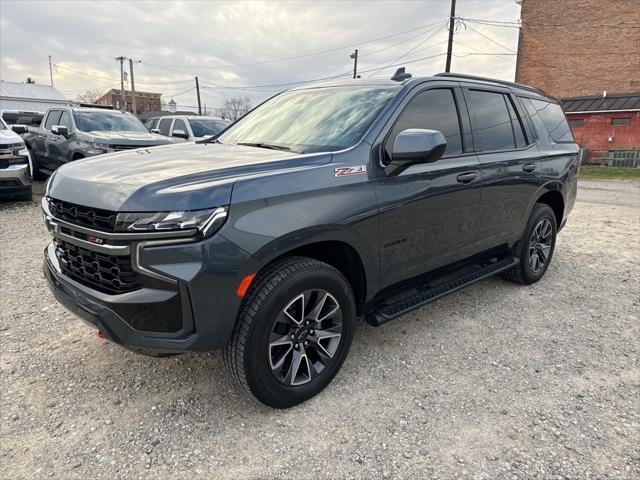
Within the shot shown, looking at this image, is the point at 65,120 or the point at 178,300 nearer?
the point at 178,300

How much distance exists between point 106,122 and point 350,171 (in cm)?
824

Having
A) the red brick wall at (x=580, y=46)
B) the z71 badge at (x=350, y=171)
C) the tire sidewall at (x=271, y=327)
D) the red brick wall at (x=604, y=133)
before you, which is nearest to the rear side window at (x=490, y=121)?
the z71 badge at (x=350, y=171)

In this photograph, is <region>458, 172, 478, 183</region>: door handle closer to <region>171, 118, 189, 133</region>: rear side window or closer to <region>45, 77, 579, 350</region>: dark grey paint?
<region>45, 77, 579, 350</region>: dark grey paint

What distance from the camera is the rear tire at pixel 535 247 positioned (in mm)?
4358

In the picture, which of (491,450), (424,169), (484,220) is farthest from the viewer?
(484,220)

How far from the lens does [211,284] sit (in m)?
2.08

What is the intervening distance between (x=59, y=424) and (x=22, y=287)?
8.04 ft

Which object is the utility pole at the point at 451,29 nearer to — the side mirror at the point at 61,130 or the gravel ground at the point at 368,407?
the side mirror at the point at 61,130

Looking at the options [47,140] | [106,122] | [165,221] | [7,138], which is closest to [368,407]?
[165,221]

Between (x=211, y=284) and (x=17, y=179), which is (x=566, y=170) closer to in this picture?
(x=211, y=284)

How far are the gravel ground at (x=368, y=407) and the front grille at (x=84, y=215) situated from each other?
1.10 m

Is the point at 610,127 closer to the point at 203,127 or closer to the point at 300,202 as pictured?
the point at 203,127

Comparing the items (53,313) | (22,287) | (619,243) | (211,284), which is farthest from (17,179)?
(619,243)

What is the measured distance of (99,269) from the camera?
2248 mm
